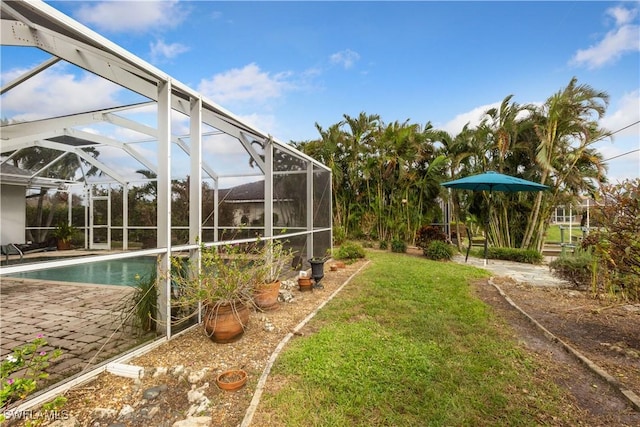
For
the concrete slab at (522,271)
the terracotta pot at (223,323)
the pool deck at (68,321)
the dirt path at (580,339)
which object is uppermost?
the terracotta pot at (223,323)

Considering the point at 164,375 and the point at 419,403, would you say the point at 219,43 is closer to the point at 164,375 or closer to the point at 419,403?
the point at 164,375

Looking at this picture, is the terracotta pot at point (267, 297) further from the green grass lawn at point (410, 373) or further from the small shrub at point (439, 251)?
the small shrub at point (439, 251)

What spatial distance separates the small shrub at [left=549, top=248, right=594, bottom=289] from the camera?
541 centimetres

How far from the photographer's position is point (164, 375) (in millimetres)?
2443

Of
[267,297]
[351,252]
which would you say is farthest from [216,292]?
[351,252]

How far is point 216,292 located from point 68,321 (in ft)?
7.18

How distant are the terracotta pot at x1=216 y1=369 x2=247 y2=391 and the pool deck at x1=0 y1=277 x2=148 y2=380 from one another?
1.17 meters

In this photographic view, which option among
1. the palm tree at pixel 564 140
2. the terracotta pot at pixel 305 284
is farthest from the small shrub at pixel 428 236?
the terracotta pot at pixel 305 284

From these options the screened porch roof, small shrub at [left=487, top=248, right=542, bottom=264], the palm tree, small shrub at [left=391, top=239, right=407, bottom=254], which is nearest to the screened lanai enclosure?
the screened porch roof

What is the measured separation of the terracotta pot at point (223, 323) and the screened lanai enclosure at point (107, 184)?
0.45m

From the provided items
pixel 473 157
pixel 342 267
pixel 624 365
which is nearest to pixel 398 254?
pixel 342 267

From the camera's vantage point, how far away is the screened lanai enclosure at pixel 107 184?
2732 millimetres

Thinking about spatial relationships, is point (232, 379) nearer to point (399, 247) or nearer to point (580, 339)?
point (580, 339)

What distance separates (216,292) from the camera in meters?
3.08
